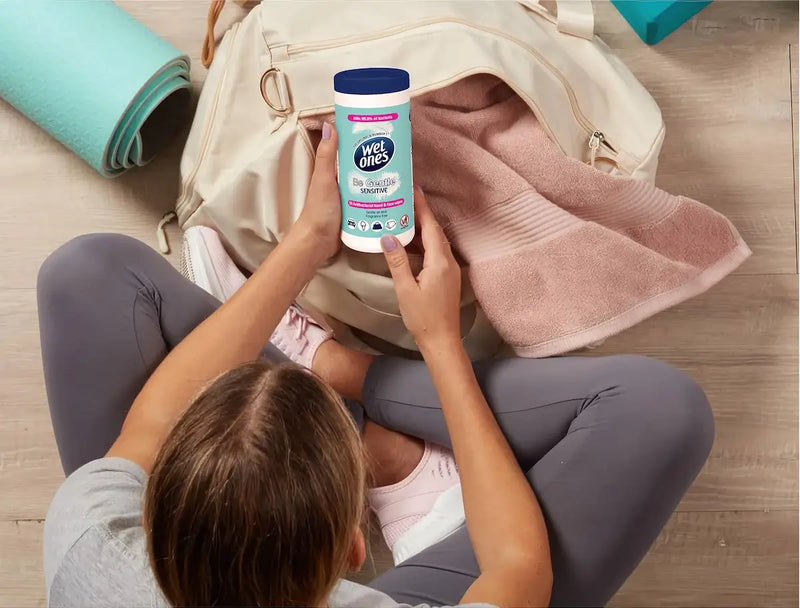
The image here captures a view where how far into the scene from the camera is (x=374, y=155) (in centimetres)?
72

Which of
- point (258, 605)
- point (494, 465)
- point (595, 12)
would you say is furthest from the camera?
point (595, 12)

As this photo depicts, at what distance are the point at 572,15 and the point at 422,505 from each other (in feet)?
2.03

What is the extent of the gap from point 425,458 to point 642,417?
276 millimetres

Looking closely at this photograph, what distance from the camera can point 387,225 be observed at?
758 mm

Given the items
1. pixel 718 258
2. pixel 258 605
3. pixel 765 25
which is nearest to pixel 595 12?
pixel 765 25

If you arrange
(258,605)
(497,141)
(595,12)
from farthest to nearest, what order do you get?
1. (595,12)
2. (497,141)
3. (258,605)

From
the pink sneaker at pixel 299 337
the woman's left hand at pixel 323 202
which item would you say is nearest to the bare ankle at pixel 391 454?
the pink sneaker at pixel 299 337

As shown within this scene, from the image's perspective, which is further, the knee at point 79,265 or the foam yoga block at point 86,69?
the foam yoga block at point 86,69

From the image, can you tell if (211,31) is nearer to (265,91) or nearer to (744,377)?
(265,91)

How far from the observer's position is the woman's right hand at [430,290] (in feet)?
2.61

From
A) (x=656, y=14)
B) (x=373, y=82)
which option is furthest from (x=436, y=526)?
(x=656, y=14)

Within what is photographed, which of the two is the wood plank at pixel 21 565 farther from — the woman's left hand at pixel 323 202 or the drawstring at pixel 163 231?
the woman's left hand at pixel 323 202

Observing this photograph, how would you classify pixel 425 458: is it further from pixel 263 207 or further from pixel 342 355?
pixel 263 207

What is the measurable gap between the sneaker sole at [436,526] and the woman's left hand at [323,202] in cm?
32
